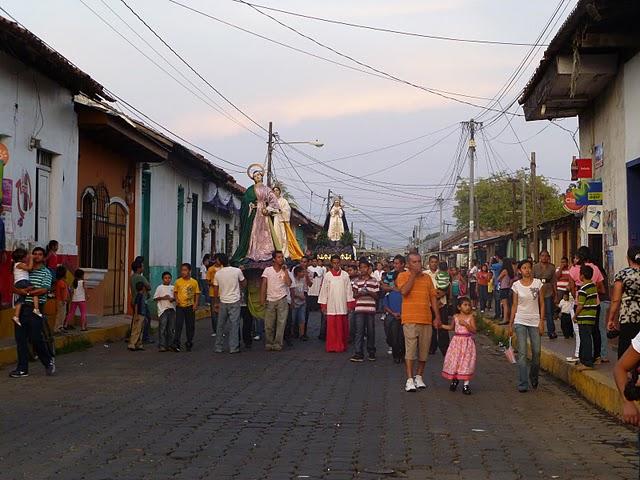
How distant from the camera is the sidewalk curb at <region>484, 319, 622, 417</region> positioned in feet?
35.0

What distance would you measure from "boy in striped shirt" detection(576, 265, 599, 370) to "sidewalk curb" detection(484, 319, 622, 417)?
22 cm

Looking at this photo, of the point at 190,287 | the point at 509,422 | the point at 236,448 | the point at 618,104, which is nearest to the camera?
the point at 236,448

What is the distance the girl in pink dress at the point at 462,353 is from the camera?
1208cm

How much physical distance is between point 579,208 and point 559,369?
5253 millimetres

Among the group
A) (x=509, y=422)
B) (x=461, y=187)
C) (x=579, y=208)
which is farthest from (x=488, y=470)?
(x=461, y=187)

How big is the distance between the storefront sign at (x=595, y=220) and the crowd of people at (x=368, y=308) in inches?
29.2

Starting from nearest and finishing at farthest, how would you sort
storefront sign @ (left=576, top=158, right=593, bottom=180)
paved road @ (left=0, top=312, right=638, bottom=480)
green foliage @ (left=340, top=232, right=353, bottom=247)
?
paved road @ (left=0, top=312, right=638, bottom=480)
storefront sign @ (left=576, top=158, right=593, bottom=180)
green foliage @ (left=340, top=232, right=353, bottom=247)

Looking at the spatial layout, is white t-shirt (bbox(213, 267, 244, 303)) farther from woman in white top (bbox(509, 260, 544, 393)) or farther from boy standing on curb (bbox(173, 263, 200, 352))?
woman in white top (bbox(509, 260, 544, 393))

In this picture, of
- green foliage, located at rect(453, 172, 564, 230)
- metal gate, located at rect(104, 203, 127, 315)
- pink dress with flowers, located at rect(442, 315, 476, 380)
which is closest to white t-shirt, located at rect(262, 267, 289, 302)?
pink dress with flowers, located at rect(442, 315, 476, 380)

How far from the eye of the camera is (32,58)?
55.7 ft

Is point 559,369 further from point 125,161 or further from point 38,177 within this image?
point 125,161

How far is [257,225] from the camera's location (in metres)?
20.0

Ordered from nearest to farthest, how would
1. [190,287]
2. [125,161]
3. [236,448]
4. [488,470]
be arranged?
[488,470]
[236,448]
[190,287]
[125,161]

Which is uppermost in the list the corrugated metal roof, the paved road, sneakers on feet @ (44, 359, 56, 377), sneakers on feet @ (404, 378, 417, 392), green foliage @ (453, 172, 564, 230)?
green foliage @ (453, 172, 564, 230)
